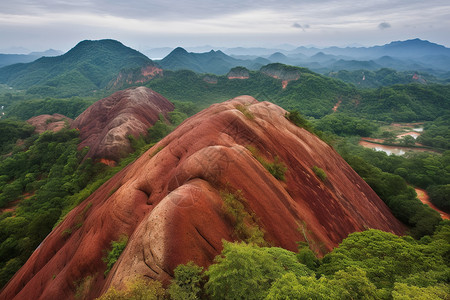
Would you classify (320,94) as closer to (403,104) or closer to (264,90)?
(264,90)

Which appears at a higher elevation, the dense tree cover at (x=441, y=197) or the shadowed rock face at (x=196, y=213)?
the shadowed rock face at (x=196, y=213)

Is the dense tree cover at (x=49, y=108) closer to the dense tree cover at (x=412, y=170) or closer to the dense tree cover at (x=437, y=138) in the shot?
the dense tree cover at (x=412, y=170)

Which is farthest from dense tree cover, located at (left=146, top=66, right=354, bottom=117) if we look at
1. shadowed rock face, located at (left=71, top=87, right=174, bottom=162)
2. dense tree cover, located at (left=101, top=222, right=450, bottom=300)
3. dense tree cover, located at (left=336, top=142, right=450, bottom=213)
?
dense tree cover, located at (left=101, top=222, right=450, bottom=300)

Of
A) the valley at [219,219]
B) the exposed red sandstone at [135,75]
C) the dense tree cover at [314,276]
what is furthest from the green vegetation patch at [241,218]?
the exposed red sandstone at [135,75]

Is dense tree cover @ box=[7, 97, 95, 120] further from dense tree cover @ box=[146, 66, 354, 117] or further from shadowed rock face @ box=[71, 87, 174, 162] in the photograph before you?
shadowed rock face @ box=[71, 87, 174, 162]

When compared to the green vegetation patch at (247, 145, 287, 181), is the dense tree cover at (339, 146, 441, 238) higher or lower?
lower

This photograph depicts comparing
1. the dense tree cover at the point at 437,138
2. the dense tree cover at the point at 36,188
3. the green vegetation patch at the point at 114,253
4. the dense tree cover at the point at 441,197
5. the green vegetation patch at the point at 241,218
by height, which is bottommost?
the dense tree cover at the point at 441,197
